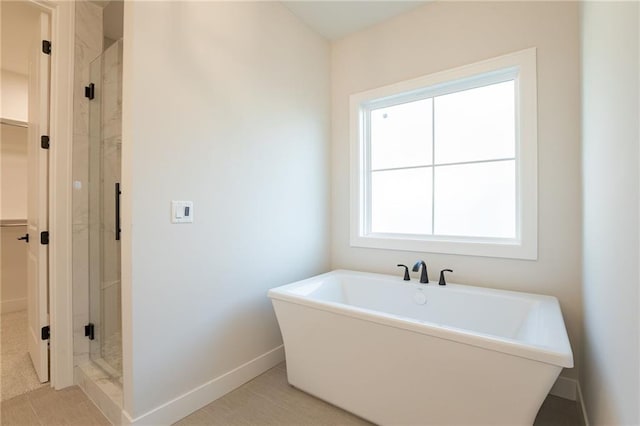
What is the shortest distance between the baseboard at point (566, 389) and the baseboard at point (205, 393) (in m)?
1.83

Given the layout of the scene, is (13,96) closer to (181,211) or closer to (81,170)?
(81,170)

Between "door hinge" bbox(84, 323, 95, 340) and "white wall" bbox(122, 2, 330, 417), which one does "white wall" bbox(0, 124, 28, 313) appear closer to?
"door hinge" bbox(84, 323, 95, 340)

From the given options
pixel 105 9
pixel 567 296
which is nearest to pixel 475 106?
pixel 567 296

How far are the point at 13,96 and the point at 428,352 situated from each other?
477 centimetres

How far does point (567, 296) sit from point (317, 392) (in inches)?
63.6

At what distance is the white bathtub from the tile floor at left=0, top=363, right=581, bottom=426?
3.4 inches

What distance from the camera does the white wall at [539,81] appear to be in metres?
1.83

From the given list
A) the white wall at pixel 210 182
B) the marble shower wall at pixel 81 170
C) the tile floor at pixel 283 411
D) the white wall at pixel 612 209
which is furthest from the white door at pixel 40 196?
the white wall at pixel 612 209

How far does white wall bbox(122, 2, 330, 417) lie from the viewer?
1.56 meters

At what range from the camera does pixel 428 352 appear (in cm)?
141

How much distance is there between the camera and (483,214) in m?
2.22

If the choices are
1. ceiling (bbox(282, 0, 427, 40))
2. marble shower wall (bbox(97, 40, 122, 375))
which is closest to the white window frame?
ceiling (bbox(282, 0, 427, 40))

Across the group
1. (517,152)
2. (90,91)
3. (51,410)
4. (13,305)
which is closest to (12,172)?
(13,305)

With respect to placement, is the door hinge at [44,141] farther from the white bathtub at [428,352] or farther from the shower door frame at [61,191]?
the white bathtub at [428,352]
